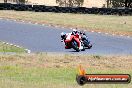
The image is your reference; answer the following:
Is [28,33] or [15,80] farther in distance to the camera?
[28,33]

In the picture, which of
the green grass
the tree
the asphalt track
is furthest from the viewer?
the tree

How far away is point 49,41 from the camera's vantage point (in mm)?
27359

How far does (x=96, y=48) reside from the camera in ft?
82.1

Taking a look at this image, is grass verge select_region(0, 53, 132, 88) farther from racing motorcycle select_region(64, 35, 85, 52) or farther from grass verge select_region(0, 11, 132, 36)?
grass verge select_region(0, 11, 132, 36)

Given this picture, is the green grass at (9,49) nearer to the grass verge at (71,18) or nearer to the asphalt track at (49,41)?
the asphalt track at (49,41)

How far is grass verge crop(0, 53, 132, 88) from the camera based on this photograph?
12.2 meters

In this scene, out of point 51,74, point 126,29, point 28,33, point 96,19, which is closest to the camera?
point 51,74

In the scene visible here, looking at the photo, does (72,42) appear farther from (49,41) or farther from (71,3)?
(71,3)

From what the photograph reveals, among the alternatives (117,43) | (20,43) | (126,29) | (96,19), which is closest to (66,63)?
(20,43)

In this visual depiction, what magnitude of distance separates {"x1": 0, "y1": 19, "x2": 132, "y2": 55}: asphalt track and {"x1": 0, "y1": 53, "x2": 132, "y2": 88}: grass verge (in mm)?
3094

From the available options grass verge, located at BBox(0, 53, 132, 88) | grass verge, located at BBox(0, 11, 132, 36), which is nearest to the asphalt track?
grass verge, located at BBox(0, 53, 132, 88)

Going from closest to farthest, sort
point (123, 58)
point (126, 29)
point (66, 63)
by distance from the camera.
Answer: point (66, 63) < point (123, 58) < point (126, 29)

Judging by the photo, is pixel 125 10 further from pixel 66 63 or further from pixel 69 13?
pixel 66 63

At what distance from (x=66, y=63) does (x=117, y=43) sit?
10.7m
